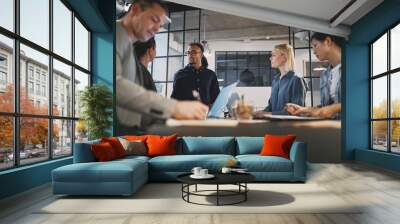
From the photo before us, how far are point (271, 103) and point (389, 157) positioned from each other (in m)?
2.87

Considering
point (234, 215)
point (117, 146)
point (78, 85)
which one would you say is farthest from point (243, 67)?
point (234, 215)

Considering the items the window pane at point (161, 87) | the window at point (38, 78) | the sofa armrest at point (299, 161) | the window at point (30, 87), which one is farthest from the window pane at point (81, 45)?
the sofa armrest at point (299, 161)

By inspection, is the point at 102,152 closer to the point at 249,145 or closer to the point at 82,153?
the point at 82,153

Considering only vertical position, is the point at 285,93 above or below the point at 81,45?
below

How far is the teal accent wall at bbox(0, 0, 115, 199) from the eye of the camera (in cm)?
549

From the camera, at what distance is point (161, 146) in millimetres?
6793

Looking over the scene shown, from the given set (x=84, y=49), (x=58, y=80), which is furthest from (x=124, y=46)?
(x=58, y=80)

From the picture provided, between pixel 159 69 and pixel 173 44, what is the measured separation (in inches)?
27.8

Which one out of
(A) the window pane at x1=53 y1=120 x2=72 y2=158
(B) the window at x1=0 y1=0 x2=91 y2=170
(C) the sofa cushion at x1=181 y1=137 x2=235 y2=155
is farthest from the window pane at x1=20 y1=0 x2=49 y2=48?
(C) the sofa cushion at x1=181 y1=137 x2=235 y2=155

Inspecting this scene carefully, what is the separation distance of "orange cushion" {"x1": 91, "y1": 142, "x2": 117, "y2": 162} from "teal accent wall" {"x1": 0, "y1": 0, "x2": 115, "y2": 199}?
909mm

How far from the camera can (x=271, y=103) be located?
366 inches

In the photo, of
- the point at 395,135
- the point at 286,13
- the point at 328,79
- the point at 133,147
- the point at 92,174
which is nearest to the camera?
the point at 92,174

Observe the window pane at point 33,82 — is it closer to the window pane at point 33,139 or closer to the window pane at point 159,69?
the window pane at point 33,139

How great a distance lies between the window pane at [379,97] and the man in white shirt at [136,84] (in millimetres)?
4066
